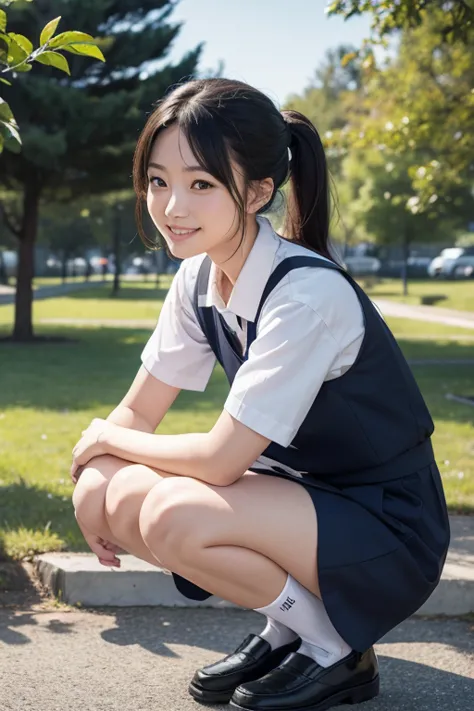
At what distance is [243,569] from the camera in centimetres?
275

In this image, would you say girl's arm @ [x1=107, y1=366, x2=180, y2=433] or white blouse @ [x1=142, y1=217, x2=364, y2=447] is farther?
girl's arm @ [x1=107, y1=366, x2=180, y2=433]

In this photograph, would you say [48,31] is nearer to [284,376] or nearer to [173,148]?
[173,148]

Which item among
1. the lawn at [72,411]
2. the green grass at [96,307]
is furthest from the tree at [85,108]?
the green grass at [96,307]

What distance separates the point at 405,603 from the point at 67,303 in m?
32.4

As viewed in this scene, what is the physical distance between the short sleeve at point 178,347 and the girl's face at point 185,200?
15.3 inches

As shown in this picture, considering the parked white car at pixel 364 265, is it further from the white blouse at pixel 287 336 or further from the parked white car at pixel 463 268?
the white blouse at pixel 287 336

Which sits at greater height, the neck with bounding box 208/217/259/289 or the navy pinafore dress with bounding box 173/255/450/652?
the neck with bounding box 208/217/259/289

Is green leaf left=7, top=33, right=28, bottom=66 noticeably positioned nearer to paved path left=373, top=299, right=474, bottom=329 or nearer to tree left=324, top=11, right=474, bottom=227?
tree left=324, top=11, right=474, bottom=227

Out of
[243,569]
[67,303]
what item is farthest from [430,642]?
[67,303]

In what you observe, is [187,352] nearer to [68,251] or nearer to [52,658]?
[52,658]

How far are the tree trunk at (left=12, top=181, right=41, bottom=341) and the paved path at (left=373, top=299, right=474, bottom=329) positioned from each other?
9.36m

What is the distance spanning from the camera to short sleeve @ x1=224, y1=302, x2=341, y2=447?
2670 mm

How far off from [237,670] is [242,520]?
0.50 meters

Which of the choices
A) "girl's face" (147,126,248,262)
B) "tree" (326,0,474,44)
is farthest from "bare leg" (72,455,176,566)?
"tree" (326,0,474,44)
